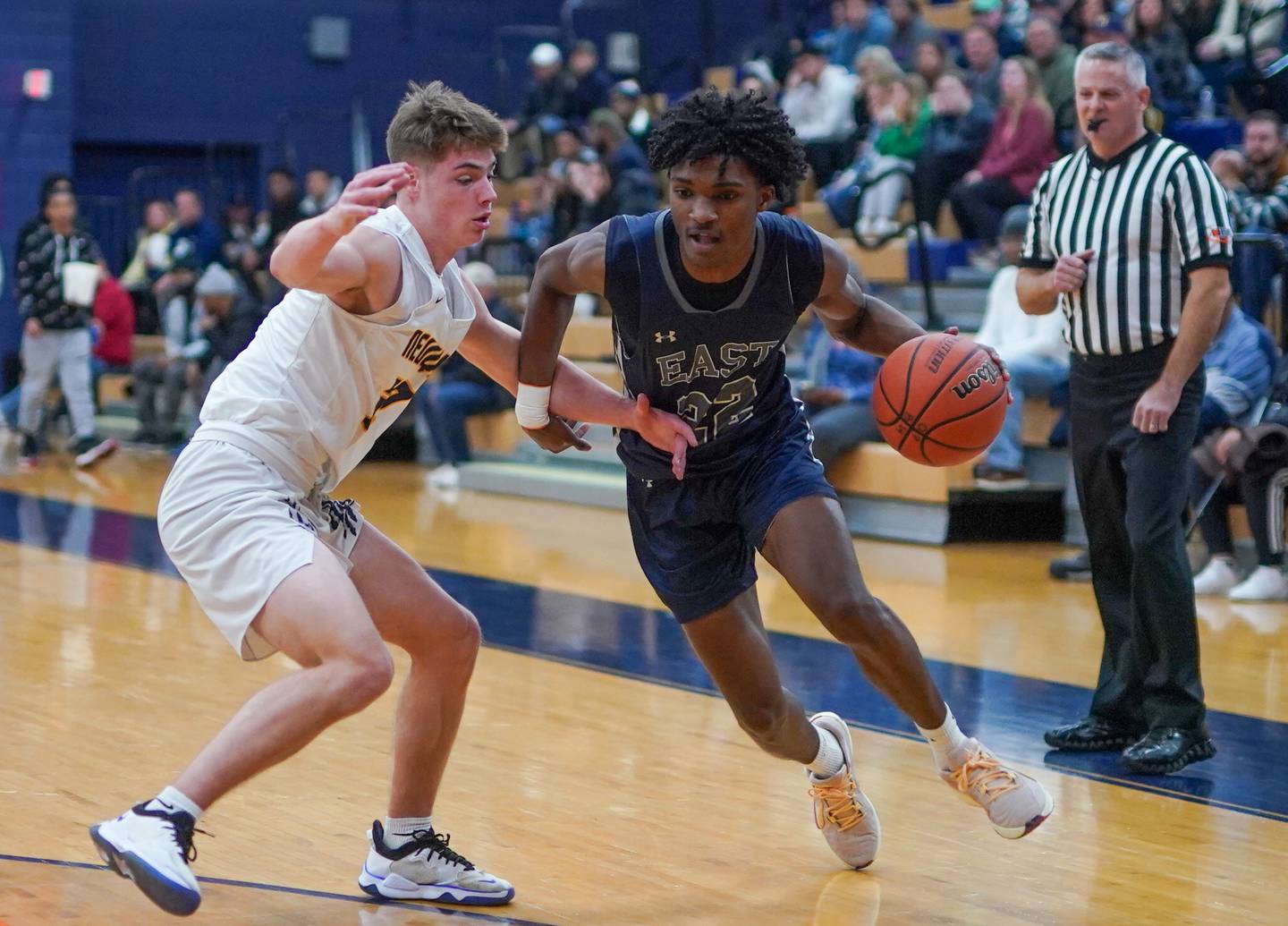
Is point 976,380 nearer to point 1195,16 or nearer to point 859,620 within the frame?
point 859,620

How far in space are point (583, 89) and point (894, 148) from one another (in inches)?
181

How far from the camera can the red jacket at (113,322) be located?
1434 centimetres

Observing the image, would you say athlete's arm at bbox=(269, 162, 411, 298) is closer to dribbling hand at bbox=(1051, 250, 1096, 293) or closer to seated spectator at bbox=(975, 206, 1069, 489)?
dribbling hand at bbox=(1051, 250, 1096, 293)

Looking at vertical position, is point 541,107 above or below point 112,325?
above

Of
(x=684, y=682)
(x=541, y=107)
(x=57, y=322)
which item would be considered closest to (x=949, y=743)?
(x=684, y=682)

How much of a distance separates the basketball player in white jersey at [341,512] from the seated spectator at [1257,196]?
5119 mm

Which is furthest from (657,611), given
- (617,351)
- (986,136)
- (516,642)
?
(986,136)

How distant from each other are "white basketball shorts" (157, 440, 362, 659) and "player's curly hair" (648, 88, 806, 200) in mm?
996

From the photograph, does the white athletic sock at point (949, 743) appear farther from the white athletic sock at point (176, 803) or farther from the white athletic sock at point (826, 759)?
the white athletic sock at point (176, 803)

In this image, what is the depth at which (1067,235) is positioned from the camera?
4.79 m

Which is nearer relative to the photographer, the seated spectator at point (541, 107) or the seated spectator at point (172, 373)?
the seated spectator at point (172, 373)

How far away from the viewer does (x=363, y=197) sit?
9.96 ft

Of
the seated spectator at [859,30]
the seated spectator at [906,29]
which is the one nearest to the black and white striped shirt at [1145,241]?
the seated spectator at [906,29]

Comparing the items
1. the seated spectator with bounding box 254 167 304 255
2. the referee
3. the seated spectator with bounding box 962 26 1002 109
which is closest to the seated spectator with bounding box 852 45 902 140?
the seated spectator with bounding box 962 26 1002 109
